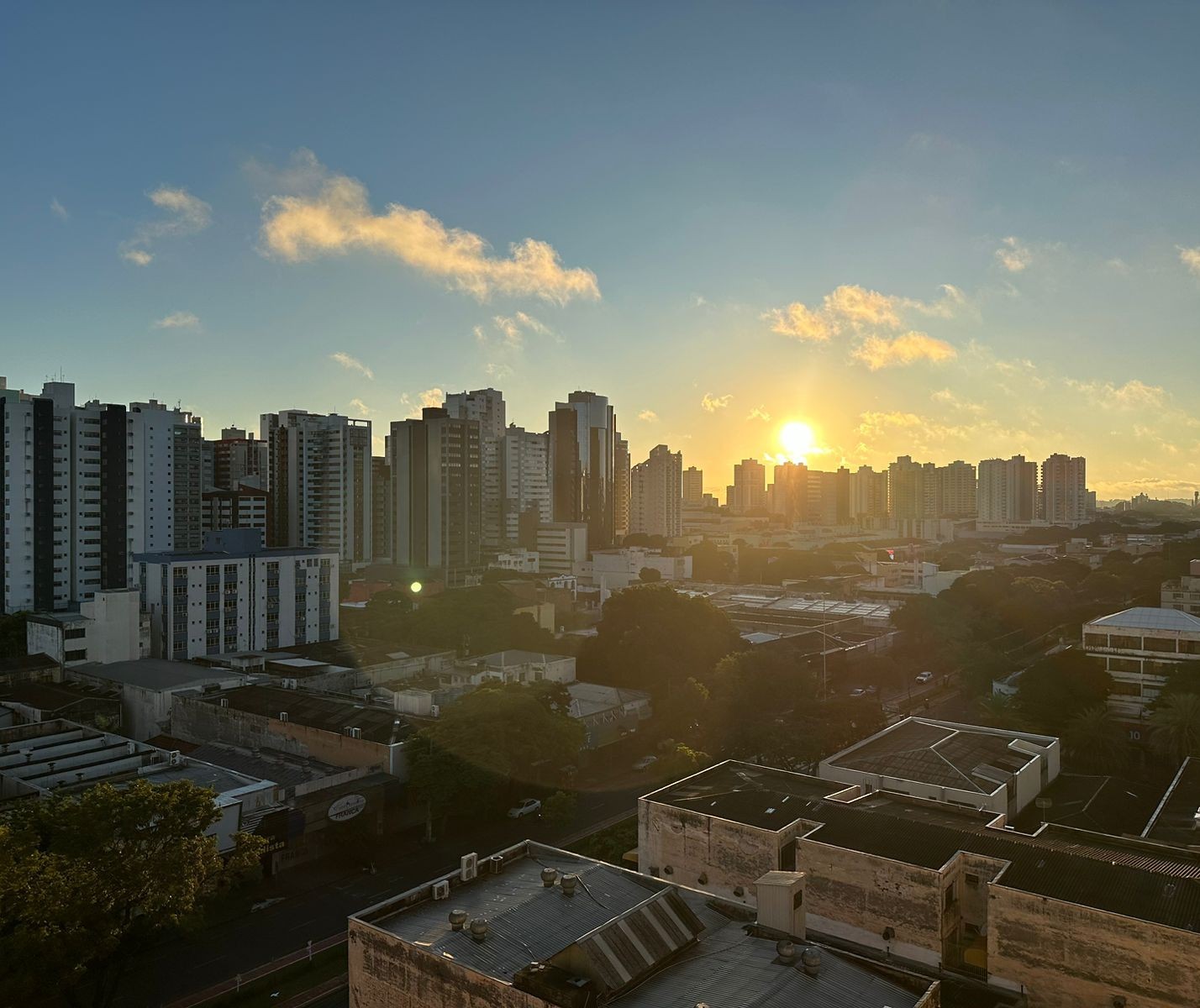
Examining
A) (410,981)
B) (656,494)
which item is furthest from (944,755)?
(656,494)

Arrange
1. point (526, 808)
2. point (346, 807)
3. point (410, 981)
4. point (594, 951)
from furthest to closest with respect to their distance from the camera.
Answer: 1. point (526, 808)
2. point (346, 807)
3. point (410, 981)
4. point (594, 951)

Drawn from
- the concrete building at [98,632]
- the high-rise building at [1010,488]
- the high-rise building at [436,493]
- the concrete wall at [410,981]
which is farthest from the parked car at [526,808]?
the high-rise building at [1010,488]

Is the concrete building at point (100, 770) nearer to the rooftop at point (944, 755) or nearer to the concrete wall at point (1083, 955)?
the rooftop at point (944, 755)

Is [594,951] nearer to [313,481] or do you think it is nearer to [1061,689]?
[1061,689]

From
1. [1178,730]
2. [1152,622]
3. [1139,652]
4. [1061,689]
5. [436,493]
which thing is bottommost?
[1178,730]

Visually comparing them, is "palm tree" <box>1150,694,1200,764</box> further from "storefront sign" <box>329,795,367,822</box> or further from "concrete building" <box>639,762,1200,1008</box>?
"storefront sign" <box>329,795,367,822</box>

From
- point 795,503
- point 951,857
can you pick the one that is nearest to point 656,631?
point 951,857

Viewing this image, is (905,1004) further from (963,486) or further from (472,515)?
(963,486)
